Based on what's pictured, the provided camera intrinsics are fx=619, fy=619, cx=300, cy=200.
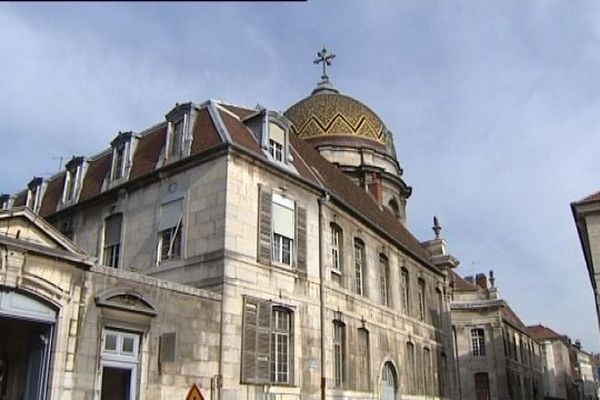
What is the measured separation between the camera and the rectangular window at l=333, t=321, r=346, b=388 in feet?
60.5

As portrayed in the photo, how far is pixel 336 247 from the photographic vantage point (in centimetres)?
1994

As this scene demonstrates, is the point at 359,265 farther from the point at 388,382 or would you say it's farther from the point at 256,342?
the point at 256,342

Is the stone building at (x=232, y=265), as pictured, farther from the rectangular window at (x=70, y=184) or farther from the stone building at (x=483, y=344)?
the stone building at (x=483, y=344)

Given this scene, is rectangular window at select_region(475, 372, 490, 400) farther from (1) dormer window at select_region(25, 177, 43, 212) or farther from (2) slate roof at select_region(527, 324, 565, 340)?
(2) slate roof at select_region(527, 324, 565, 340)

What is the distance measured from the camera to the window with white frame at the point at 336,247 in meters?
19.5

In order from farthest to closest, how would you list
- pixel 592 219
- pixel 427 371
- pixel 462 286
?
pixel 462 286 < pixel 427 371 < pixel 592 219

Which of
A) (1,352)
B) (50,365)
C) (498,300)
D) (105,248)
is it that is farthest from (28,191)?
(498,300)

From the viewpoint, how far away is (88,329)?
39.2 feet

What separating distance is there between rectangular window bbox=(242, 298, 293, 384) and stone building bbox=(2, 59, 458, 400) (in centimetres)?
5

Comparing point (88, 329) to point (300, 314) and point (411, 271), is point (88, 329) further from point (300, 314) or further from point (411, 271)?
point (411, 271)

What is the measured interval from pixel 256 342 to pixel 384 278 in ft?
29.2

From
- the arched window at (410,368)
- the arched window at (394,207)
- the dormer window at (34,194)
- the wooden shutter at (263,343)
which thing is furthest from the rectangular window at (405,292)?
the dormer window at (34,194)

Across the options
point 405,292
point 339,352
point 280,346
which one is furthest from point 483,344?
point 280,346

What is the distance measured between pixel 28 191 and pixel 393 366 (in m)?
15.5
